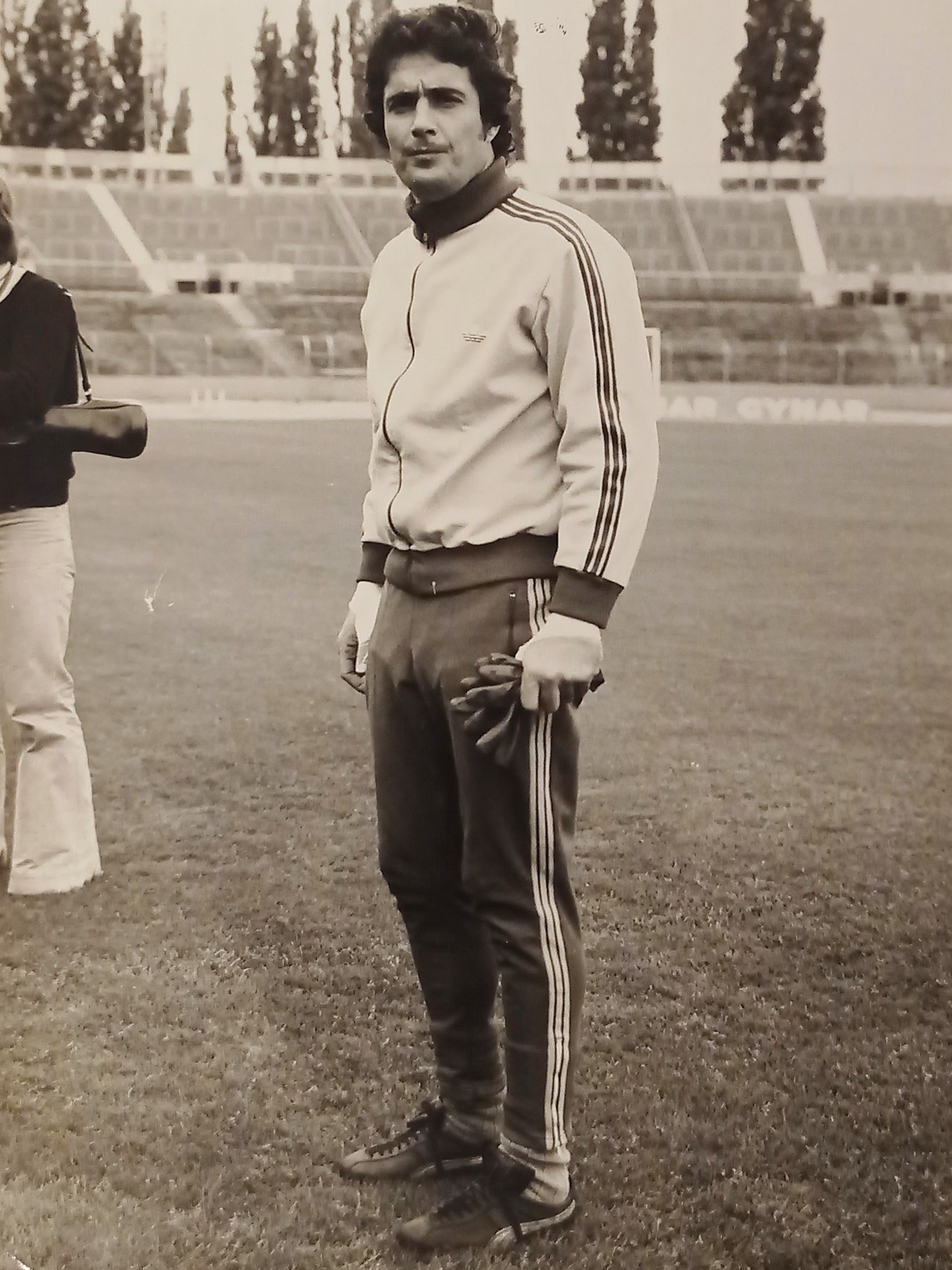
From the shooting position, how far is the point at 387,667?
110cm

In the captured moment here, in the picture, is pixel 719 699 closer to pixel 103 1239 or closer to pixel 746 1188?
pixel 746 1188

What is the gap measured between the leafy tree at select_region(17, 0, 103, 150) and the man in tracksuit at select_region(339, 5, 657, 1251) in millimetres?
810

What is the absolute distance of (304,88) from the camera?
165 centimetres

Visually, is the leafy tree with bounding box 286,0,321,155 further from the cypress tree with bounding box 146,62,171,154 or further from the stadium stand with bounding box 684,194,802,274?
the stadium stand with bounding box 684,194,802,274

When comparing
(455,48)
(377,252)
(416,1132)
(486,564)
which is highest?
(455,48)

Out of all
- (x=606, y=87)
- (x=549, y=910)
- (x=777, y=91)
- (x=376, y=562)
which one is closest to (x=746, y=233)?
(x=777, y=91)

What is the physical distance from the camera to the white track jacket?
986mm

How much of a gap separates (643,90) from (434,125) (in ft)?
2.17

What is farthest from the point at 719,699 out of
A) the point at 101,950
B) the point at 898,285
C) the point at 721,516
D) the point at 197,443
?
the point at 101,950

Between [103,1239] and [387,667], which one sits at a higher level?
[387,667]

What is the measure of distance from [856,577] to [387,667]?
1201mm

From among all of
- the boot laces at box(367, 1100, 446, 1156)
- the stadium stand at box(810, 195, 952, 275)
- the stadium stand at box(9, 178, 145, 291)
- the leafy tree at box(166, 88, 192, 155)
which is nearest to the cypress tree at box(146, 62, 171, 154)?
the leafy tree at box(166, 88, 192, 155)

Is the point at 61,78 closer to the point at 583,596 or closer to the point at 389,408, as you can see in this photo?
the point at 389,408

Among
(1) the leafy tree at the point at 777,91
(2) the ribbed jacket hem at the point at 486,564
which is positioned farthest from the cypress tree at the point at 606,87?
(2) the ribbed jacket hem at the point at 486,564
